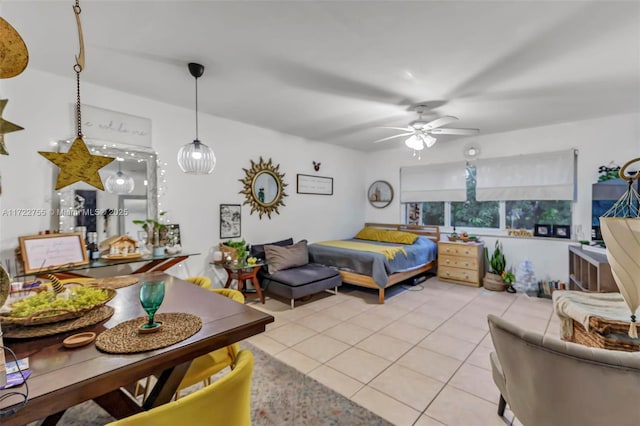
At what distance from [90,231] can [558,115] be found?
5.61 metres

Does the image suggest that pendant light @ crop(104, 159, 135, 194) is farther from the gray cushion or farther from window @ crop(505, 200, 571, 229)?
window @ crop(505, 200, 571, 229)

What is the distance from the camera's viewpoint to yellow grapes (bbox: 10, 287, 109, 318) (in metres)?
1.24

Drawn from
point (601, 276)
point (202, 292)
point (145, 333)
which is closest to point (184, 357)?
point (145, 333)

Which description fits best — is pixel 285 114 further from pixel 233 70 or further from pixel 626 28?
pixel 626 28

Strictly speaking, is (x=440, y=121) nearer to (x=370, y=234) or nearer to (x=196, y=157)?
(x=196, y=157)

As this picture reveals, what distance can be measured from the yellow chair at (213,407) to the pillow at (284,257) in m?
2.88

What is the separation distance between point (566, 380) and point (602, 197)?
3.67 metres

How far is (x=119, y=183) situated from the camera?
10.1 ft

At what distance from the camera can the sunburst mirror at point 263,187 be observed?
426 centimetres

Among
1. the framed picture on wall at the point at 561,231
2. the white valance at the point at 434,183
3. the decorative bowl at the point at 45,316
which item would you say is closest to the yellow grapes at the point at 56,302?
the decorative bowl at the point at 45,316

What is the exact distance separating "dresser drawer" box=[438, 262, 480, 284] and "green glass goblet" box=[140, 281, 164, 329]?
4620mm

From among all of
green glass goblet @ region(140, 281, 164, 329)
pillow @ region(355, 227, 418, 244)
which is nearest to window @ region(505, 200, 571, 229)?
pillow @ region(355, 227, 418, 244)

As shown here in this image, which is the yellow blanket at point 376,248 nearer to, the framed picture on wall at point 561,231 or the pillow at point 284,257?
the pillow at point 284,257

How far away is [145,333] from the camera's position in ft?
3.84
